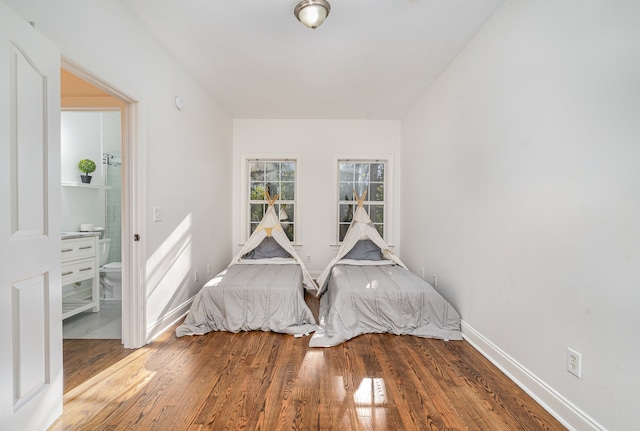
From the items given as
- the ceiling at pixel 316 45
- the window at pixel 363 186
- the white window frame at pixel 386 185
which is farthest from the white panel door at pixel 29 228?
the window at pixel 363 186

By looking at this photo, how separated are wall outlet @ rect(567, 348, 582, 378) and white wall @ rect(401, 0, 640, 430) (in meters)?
0.03

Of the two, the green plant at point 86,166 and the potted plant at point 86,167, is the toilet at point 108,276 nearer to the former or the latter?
the potted plant at point 86,167

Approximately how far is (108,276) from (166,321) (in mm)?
1339

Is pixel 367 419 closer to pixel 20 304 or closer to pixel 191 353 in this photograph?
pixel 191 353

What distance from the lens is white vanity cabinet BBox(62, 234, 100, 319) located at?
2.62 meters

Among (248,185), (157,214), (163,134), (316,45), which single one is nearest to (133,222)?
(157,214)

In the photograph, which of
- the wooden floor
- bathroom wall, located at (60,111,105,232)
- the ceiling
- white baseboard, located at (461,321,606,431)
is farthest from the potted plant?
white baseboard, located at (461,321,606,431)

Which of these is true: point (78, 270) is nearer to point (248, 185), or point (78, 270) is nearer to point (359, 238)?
point (248, 185)

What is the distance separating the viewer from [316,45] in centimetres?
244

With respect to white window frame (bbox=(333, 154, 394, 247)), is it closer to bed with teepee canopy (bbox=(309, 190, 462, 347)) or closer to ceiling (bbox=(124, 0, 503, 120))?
ceiling (bbox=(124, 0, 503, 120))

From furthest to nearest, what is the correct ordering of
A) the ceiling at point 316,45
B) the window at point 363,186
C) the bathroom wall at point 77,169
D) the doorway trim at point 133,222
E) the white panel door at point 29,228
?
the window at point 363,186
the bathroom wall at point 77,169
the doorway trim at point 133,222
the ceiling at point 316,45
the white panel door at point 29,228

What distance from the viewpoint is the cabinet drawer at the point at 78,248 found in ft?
8.55

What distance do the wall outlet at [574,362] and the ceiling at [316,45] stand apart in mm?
2258

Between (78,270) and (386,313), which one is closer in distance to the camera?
(386,313)
